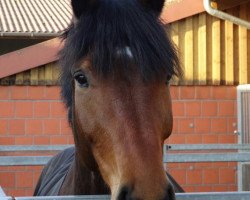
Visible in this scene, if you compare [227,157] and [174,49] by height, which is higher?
[174,49]

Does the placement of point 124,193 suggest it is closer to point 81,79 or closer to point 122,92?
point 122,92

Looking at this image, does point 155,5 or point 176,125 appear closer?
point 155,5

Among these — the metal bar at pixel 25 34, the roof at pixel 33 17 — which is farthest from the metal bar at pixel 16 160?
the metal bar at pixel 25 34

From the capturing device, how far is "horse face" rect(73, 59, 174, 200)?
1916 mm

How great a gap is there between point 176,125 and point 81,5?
5242mm

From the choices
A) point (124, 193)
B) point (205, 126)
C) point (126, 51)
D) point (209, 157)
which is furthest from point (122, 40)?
point (205, 126)

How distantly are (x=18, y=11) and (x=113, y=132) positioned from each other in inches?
463

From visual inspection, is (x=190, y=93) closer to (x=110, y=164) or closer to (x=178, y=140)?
(x=178, y=140)

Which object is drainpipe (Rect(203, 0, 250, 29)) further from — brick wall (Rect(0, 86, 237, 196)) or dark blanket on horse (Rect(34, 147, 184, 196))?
dark blanket on horse (Rect(34, 147, 184, 196))

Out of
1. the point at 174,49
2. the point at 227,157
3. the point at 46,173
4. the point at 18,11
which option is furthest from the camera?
the point at 18,11

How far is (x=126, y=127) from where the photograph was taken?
2080 millimetres

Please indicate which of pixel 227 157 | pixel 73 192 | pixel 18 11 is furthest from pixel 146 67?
pixel 18 11

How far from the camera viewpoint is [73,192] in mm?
2752

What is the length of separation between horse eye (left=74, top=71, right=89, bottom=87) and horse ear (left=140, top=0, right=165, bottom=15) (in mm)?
483
